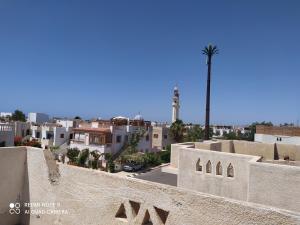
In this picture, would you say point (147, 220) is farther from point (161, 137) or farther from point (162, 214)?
point (161, 137)

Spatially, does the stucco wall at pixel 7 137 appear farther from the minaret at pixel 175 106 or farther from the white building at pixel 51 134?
the minaret at pixel 175 106

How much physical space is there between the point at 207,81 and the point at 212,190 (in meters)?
17.1

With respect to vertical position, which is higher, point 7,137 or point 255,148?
point 255,148

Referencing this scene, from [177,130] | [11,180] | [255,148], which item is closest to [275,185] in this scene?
[255,148]

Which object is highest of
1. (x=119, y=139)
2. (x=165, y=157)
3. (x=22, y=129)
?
(x=22, y=129)

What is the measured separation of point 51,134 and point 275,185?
129 ft

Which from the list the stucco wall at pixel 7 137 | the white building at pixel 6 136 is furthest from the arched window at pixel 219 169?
the stucco wall at pixel 7 137

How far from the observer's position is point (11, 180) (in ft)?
38.5

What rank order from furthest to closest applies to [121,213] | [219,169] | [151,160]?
[151,160] < [219,169] < [121,213]

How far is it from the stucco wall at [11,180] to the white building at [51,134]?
28.1m

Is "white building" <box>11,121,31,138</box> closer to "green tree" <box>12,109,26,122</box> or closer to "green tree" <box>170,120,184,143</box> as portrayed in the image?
"green tree" <box>12,109,26,122</box>

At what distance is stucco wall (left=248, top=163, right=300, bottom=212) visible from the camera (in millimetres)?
9141

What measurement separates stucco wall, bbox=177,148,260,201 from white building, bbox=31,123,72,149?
29825 mm

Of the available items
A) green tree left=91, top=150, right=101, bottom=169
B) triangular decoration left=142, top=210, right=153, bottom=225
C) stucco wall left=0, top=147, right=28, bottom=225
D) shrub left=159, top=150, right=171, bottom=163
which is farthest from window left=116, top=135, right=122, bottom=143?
triangular decoration left=142, top=210, right=153, bottom=225
